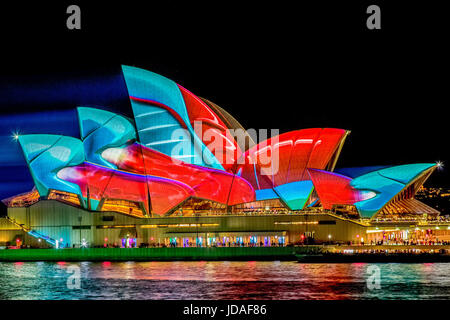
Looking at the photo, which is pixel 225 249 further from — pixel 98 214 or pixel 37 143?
pixel 37 143

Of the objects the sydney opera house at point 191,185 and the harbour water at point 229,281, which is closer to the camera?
the harbour water at point 229,281

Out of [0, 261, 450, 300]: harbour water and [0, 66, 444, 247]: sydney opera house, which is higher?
[0, 66, 444, 247]: sydney opera house

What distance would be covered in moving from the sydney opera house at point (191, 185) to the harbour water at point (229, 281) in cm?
693

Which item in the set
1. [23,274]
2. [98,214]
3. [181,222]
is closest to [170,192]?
[181,222]

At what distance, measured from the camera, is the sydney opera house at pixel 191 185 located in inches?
1970

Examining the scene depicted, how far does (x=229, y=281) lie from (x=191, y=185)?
18.5 meters

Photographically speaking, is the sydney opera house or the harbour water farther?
the sydney opera house

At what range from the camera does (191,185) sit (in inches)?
2036

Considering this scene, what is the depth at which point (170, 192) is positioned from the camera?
51844 millimetres

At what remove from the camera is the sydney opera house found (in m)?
50.0

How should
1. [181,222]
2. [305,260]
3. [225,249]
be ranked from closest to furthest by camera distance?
1. [305,260]
2. [225,249]
3. [181,222]

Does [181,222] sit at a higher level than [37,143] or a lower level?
lower

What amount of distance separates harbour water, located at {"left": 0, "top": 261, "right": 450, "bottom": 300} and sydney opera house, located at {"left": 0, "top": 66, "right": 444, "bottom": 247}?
6.93m
